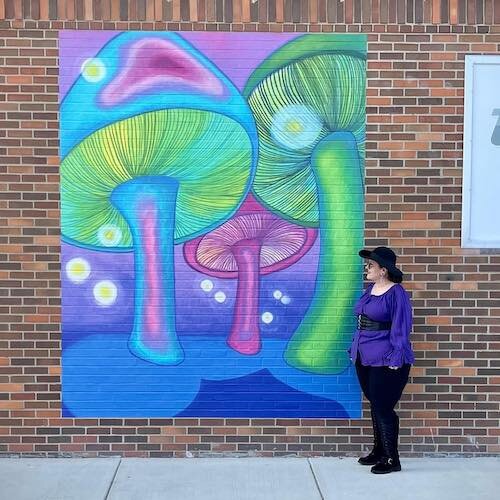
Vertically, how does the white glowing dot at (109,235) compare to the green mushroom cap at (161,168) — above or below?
below

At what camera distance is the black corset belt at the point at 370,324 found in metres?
4.92

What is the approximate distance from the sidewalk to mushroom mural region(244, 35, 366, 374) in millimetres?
878

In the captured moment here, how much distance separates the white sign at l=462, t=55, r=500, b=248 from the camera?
531cm

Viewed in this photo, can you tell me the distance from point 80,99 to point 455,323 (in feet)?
10.5

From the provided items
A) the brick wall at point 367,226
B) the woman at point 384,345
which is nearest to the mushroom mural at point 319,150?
the brick wall at point 367,226

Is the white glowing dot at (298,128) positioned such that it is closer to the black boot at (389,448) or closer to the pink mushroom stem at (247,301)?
the pink mushroom stem at (247,301)

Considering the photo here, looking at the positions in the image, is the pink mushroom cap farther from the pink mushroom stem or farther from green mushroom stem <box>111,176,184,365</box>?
green mushroom stem <box>111,176,184,365</box>

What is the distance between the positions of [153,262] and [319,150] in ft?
4.81

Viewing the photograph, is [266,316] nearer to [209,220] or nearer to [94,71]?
[209,220]

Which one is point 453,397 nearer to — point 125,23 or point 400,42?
point 400,42

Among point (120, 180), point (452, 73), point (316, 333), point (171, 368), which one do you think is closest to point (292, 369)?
point (316, 333)

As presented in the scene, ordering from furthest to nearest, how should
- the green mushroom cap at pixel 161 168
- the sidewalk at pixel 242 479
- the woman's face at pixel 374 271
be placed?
the green mushroom cap at pixel 161 168 < the woman's face at pixel 374 271 < the sidewalk at pixel 242 479

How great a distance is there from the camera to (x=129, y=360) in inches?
209

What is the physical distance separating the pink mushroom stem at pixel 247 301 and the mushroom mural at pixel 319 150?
0.95ft
